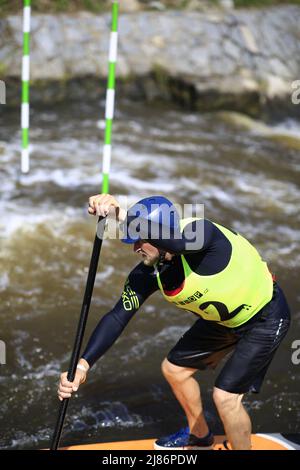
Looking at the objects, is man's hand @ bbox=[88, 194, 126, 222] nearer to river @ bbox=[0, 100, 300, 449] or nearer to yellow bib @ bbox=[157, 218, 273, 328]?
yellow bib @ bbox=[157, 218, 273, 328]

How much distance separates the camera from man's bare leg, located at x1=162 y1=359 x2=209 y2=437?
3.58 metres

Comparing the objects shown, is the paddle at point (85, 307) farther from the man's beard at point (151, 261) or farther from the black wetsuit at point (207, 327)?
the man's beard at point (151, 261)

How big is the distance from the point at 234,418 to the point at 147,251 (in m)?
0.90

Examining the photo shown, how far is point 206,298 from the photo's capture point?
10.4 feet

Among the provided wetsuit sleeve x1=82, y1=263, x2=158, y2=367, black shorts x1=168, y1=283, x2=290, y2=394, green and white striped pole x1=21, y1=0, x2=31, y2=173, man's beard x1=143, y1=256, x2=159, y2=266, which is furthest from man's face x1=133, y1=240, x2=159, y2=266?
green and white striped pole x1=21, y1=0, x2=31, y2=173

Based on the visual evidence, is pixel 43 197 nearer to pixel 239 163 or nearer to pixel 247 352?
pixel 239 163

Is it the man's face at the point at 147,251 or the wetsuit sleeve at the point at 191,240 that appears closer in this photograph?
the wetsuit sleeve at the point at 191,240

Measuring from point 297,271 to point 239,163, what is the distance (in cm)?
275

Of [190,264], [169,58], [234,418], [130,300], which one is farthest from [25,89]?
[234,418]

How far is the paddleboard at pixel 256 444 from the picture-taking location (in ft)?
12.0

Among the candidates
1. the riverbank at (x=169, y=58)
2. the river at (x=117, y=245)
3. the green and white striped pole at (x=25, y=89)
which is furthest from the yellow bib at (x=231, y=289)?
the riverbank at (x=169, y=58)

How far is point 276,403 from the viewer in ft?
14.2

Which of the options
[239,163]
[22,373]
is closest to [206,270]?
[22,373]

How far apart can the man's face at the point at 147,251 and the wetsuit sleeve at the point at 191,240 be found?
77 mm
